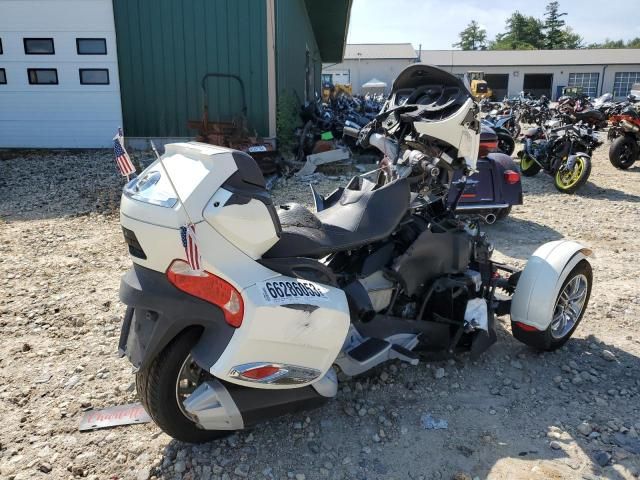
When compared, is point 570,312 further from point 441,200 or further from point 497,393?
point 441,200

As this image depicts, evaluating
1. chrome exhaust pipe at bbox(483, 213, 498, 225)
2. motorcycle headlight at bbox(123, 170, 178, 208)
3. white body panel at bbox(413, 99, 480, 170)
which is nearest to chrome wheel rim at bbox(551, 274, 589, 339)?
white body panel at bbox(413, 99, 480, 170)

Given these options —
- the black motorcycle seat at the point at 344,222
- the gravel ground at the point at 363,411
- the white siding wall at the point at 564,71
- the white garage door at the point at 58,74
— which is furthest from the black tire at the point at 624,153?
the white siding wall at the point at 564,71

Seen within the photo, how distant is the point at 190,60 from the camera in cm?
1087

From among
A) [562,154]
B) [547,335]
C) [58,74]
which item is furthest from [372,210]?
[58,74]

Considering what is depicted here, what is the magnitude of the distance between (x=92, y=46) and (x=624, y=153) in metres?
11.0

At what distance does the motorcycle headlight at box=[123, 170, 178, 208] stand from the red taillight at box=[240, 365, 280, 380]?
2.40 ft

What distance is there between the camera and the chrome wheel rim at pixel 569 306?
3416 mm

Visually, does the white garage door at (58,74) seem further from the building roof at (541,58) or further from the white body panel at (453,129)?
the building roof at (541,58)

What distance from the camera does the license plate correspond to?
2176mm

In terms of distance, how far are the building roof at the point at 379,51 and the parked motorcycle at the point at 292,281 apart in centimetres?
4707

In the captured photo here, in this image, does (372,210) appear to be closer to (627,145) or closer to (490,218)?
(490,218)

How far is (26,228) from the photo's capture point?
6.17 metres

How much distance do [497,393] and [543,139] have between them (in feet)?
25.8

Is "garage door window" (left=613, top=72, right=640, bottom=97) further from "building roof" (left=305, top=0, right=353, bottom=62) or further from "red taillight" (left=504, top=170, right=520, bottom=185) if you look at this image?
"red taillight" (left=504, top=170, right=520, bottom=185)
